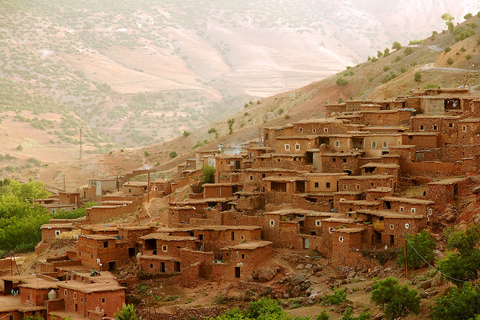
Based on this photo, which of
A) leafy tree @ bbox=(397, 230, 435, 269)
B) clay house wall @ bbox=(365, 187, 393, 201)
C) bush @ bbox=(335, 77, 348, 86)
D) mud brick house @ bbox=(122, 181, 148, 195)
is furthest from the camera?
bush @ bbox=(335, 77, 348, 86)

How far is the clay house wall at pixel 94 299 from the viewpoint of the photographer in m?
33.7

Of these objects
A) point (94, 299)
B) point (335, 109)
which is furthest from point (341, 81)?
point (94, 299)

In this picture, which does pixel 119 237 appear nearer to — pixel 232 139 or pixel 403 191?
pixel 403 191

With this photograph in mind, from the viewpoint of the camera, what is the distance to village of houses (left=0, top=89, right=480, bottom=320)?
112 feet

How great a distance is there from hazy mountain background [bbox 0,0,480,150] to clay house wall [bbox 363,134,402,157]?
70.6 metres

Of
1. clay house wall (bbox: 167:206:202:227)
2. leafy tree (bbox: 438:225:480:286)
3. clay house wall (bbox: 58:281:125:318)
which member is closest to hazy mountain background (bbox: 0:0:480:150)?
A: clay house wall (bbox: 167:206:202:227)

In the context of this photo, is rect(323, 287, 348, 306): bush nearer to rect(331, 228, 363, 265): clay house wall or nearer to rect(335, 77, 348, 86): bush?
rect(331, 228, 363, 265): clay house wall

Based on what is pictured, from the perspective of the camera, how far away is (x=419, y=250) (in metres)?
31.1

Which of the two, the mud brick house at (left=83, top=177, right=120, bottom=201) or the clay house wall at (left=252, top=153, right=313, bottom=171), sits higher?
the clay house wall at (left=252, top=153, right=313, bottom=171)

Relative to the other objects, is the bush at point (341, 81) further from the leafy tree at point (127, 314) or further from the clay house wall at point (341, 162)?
the leafy tree at point (127, 314)

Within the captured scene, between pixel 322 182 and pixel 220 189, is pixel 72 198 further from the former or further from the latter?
pixel 322 182

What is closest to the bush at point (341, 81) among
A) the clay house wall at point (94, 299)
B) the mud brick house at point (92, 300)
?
the mud brick house at point (92, 300)

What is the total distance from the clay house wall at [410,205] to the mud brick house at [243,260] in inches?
221

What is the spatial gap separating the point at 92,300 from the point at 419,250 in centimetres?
1352
